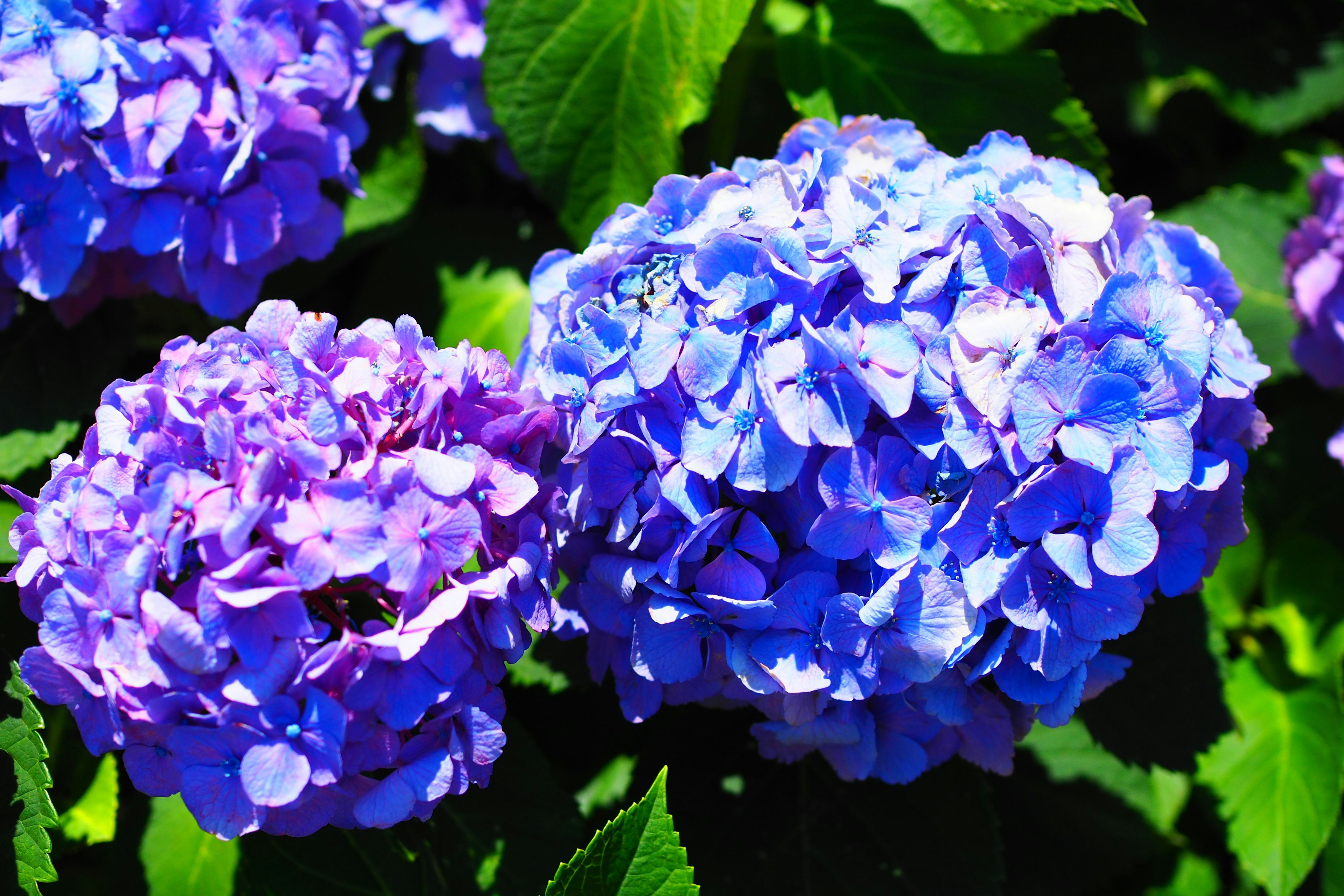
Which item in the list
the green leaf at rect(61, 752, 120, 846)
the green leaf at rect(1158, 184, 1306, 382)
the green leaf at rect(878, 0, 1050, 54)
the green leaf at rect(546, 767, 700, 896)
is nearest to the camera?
the green leaf at rect(546, 767, 700, 896)

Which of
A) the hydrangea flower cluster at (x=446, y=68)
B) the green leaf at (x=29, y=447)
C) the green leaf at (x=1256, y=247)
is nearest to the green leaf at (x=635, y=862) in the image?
the green leaf at (x=29, y=447)

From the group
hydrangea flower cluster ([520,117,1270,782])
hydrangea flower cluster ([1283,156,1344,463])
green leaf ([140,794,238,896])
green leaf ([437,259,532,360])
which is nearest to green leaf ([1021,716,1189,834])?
hydrangea flower cluster ([1283,156,1344,463])

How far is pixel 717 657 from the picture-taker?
1.07m

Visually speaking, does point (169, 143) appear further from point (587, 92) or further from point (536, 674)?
point (536, 674)

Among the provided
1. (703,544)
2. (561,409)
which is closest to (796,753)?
(703,544)

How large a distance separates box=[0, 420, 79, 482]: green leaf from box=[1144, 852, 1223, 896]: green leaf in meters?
1.85

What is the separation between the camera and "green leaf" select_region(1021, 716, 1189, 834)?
177cm

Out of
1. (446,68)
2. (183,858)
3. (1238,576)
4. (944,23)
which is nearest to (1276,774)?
(1238,576)

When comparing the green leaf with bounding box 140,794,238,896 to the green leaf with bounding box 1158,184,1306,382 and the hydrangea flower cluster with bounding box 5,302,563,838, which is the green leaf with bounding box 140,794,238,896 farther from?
the green leaf with bounding box 1158,184,1306,382

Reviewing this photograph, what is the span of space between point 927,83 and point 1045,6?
0.22m

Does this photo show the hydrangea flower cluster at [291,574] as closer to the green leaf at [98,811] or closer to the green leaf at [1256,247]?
the green leaf at [98,811]

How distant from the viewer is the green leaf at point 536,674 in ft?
4.47

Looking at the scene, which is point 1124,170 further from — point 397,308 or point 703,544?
point 703,544

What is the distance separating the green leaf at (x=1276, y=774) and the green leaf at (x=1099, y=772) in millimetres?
122
